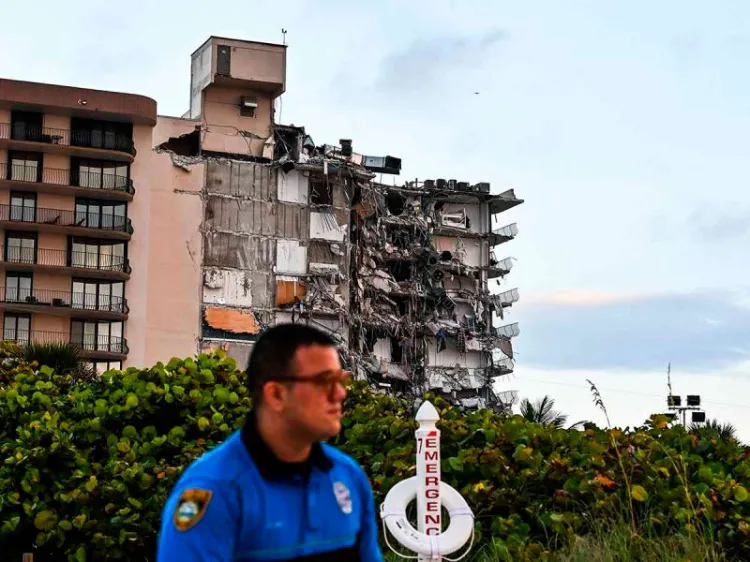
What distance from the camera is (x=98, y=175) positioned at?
2830 inches

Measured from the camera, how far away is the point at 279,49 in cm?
7544

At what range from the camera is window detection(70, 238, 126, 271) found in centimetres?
7062

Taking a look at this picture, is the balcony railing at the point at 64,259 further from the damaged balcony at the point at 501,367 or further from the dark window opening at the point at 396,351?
the damaged balcony at the point at 501,367

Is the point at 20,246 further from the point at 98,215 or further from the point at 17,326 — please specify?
the point at 98,215

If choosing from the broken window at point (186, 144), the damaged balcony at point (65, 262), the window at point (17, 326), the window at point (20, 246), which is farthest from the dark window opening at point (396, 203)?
the window at point (17, 326)

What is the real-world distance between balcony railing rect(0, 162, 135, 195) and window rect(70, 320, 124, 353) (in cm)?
723

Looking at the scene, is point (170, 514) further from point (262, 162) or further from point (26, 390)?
point (262, 162)

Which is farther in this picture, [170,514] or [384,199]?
[384,199]

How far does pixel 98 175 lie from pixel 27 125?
4480 millimetres

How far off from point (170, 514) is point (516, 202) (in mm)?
91934

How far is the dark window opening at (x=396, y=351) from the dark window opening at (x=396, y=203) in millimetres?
8807

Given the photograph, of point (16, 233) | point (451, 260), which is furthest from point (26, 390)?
point (451, 260)

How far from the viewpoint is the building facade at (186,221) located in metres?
69.8

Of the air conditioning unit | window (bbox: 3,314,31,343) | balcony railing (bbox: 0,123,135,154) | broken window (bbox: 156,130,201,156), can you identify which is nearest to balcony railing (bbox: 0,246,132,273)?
window (bbox: 3,314,31,343)
